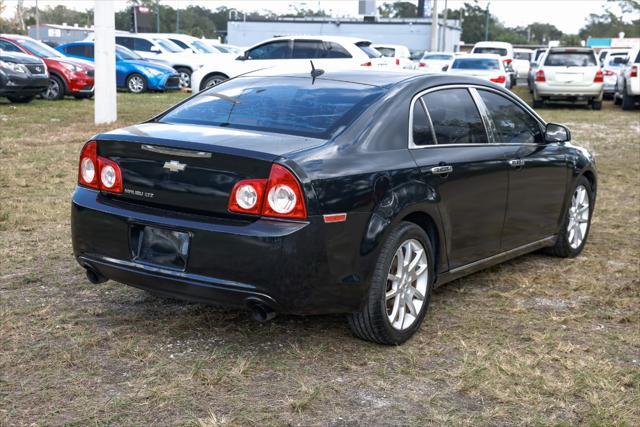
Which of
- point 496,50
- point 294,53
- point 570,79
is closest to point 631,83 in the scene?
point 570,79

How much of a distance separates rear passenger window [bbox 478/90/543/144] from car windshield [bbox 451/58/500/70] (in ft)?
63.2

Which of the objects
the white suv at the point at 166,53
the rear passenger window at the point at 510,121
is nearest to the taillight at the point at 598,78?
the white suv at the point at 166,53

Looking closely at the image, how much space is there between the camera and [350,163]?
4.33 m

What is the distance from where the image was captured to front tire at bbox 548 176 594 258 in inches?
266

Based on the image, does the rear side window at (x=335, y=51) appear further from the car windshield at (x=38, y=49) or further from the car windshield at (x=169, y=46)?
the car windshield at (x=169, y=46)

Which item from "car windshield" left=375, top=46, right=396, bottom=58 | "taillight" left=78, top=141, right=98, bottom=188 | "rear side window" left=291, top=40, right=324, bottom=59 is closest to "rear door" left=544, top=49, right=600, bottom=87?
"rear side window" left=291, top=40, right=324, bottom=59

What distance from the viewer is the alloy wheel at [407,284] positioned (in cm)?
460

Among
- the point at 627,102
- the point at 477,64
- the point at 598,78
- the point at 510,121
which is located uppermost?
the point at 510,121

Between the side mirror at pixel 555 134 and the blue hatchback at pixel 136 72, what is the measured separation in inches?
735

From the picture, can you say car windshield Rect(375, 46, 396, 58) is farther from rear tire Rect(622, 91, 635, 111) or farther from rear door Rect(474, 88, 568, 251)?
rear door Rect(474, 88, 568, 251)

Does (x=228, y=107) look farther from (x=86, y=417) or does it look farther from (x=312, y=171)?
(x=86, y=417)

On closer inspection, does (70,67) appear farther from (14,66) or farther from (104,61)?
(104,61)

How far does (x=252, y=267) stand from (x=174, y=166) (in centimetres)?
69

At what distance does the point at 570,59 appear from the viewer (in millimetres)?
23469
